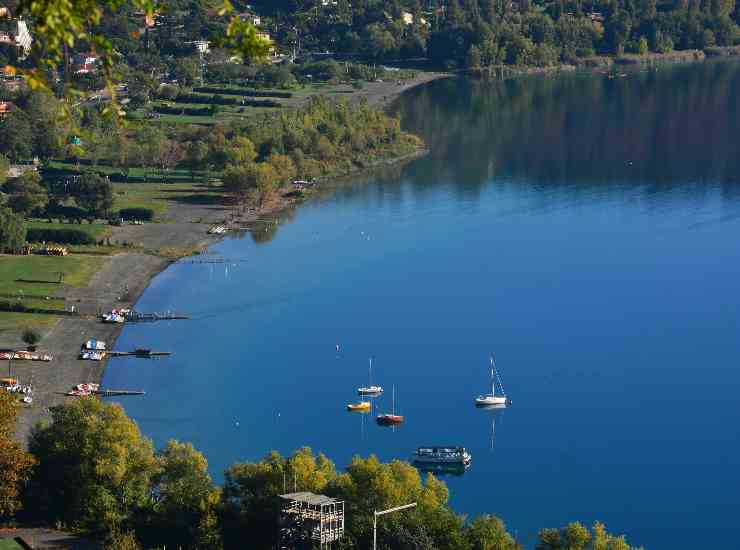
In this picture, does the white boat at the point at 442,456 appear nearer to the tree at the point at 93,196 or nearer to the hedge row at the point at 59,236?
the hedge row at the point at 59,236

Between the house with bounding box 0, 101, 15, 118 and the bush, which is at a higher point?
the house with bounding box 0, 101, 15, 118

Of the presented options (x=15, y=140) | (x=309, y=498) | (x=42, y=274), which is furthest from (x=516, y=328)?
(x=15, y=140)

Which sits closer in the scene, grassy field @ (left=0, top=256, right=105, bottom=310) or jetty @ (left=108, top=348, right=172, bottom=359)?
jetty @ (left=108, top=348, right=172, bottom=359)

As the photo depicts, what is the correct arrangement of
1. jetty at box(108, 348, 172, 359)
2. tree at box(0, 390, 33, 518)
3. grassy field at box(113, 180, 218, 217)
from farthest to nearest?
grassy field at box(113, 180, 218, 217)
jetty at box(108, 348, 172, 359)
tree at box(0, 390, 33, 518)

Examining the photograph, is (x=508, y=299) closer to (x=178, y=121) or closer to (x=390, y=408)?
(x=390, y=408)

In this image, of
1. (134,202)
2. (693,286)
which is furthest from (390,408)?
(134,202)

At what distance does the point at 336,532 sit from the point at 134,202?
2460cm

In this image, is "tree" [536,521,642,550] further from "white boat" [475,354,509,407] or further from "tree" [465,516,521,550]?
"white boat" [475,354,509,407]

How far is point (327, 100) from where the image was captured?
1948 inches

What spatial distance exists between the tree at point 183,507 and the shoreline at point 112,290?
4493 mm

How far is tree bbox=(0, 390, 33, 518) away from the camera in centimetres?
1522

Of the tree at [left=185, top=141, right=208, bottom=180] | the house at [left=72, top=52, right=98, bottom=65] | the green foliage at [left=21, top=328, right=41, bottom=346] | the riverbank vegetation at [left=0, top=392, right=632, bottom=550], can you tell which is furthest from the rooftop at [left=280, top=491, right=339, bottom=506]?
the house at [left=72, top=52, right=98, bottom=65]

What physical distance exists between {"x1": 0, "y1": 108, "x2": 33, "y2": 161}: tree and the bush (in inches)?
300

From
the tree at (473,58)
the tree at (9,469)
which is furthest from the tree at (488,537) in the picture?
the tree at (473,58)
